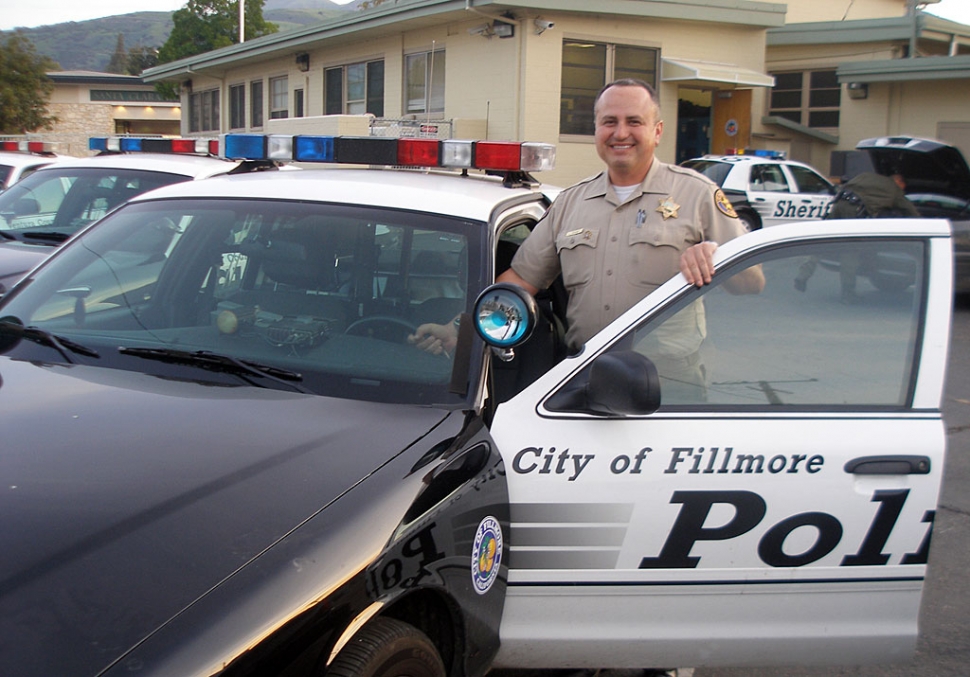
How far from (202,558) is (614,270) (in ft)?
5.62

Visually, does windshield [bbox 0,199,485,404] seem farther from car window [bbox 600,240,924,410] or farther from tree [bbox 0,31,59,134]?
tree [bbox 0,31,59,134]

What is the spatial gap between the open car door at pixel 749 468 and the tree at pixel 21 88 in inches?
1311

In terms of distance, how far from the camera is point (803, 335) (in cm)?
269

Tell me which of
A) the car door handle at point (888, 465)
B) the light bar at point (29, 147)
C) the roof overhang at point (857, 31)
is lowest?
the car door handle at point (888, 465)

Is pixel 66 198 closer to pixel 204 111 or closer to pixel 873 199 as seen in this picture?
pixel 873 199

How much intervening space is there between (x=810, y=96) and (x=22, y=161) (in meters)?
16.8

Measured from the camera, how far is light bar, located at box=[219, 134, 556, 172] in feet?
12.0

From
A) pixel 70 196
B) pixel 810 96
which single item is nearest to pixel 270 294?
pixel 70 196

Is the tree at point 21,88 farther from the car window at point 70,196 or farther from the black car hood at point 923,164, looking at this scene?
the black car hood at point 923,164

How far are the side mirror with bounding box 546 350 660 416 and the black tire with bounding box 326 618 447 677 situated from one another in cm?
72

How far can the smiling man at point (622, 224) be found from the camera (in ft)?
10.0

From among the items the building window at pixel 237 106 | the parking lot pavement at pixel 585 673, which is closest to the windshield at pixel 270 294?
the parking lot pavement at pixel 585 673

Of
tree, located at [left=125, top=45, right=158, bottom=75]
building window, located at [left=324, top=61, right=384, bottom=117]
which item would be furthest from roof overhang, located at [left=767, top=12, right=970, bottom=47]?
tree, located at [left=125, top=45, right=158, bottom=75]

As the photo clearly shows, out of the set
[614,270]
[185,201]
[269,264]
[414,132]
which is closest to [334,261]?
[269,264]
